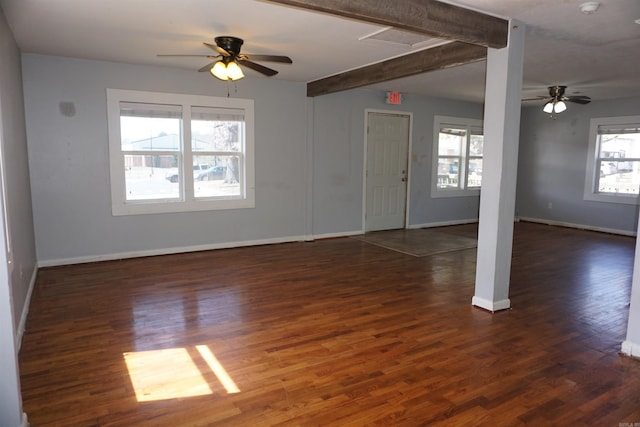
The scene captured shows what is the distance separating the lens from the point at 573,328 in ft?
10.8

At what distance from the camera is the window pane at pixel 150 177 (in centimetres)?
527

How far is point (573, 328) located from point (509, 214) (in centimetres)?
103

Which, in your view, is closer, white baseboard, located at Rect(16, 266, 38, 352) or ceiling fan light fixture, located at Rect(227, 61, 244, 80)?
white baseboard, located at Rect(16, 266, 38, 352)

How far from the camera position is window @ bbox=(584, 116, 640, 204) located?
24.0ft

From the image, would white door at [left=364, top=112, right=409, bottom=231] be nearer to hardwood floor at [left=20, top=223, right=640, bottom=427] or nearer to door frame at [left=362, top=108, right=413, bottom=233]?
door frame at [left=362, top=108, right=413, bottom=233]

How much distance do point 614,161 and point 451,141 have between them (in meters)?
2.92

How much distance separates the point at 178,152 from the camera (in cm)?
551

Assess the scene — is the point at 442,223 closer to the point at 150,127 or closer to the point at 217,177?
the point at 217,177

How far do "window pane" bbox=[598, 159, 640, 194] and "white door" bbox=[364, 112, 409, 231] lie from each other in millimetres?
3742

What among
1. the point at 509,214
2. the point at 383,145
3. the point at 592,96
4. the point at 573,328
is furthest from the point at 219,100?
the point at 592,96

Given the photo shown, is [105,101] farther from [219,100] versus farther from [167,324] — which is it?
[167,324]

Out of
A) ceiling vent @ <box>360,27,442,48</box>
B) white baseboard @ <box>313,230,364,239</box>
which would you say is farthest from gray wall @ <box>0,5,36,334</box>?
white baseboard @ <box>313,230,364,239</box>

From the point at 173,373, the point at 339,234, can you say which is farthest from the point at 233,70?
the point at 339,234

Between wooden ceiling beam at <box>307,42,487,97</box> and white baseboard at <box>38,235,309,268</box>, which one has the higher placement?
wooden ceiling beam at <box>307,42,487,97</box>
